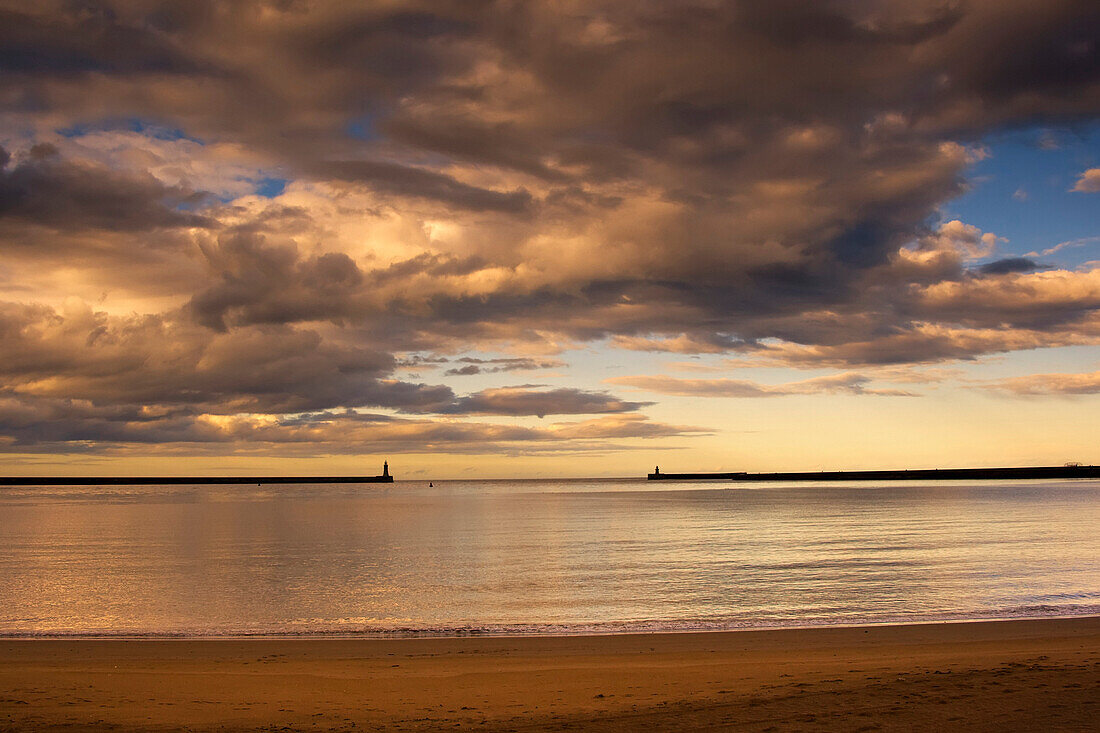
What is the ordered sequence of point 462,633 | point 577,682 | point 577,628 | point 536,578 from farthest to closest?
point 536,578
point 577,628
point 462,633
point 577,682

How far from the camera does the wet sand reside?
12695 mm

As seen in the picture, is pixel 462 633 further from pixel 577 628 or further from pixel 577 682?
pixel 577 682

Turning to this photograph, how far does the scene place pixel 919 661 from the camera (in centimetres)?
1778

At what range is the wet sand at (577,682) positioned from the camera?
1270 centimetres

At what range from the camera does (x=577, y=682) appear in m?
16.0

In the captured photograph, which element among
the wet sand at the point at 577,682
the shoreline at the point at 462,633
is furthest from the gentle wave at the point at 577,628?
the wet sand at the point at 577,682

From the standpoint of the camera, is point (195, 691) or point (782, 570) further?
point (782, 570)

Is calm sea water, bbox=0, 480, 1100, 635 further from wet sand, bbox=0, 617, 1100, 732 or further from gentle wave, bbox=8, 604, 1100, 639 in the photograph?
wet sand, bbox=0, 617, 1100, 732

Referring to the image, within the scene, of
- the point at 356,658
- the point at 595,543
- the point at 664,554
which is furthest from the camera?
the point at 595,543

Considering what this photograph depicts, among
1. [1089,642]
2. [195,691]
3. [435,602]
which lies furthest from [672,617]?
[195,691]

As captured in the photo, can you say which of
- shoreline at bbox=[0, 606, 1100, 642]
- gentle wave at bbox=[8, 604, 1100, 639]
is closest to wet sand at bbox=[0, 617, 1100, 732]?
shoreline at bbox=[0, 606, 1100, 642]

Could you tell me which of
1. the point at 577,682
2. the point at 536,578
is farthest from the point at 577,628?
the point at 536,578

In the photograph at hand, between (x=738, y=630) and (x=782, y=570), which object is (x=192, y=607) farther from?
(x=782, y=570)

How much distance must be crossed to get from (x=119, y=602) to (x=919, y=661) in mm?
28217
